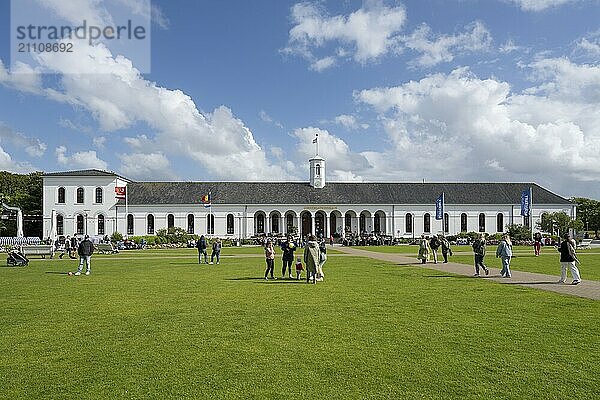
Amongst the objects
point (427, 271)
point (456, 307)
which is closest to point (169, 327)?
point (456, 307)

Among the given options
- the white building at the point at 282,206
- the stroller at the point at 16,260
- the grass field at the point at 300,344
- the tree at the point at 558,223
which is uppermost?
the white building at the point at 282,206

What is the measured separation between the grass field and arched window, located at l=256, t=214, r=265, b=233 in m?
52.1

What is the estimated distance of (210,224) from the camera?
2566 inches

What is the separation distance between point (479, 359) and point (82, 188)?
63.5 m

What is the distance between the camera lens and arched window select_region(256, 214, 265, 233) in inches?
2640

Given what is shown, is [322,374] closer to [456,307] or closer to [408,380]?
[408,380]

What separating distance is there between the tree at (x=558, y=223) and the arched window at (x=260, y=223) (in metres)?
32.5

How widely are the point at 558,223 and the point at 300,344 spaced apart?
58.7 m

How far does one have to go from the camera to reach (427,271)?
2164cm

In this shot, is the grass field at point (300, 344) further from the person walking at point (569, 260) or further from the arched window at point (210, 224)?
the arched window at point (210, 224)

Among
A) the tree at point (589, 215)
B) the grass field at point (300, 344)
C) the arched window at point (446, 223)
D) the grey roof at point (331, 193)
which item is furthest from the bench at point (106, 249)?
the tree at point (589, 215)

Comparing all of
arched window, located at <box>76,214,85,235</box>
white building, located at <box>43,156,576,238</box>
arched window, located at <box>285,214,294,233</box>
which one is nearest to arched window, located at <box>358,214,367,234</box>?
white building, located at <box>43,156,576,238</box>

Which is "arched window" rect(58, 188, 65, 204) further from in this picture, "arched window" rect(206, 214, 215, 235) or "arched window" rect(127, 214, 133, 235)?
"arched window" rect(206, 214, 215, 235)

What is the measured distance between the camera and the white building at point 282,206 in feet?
211
